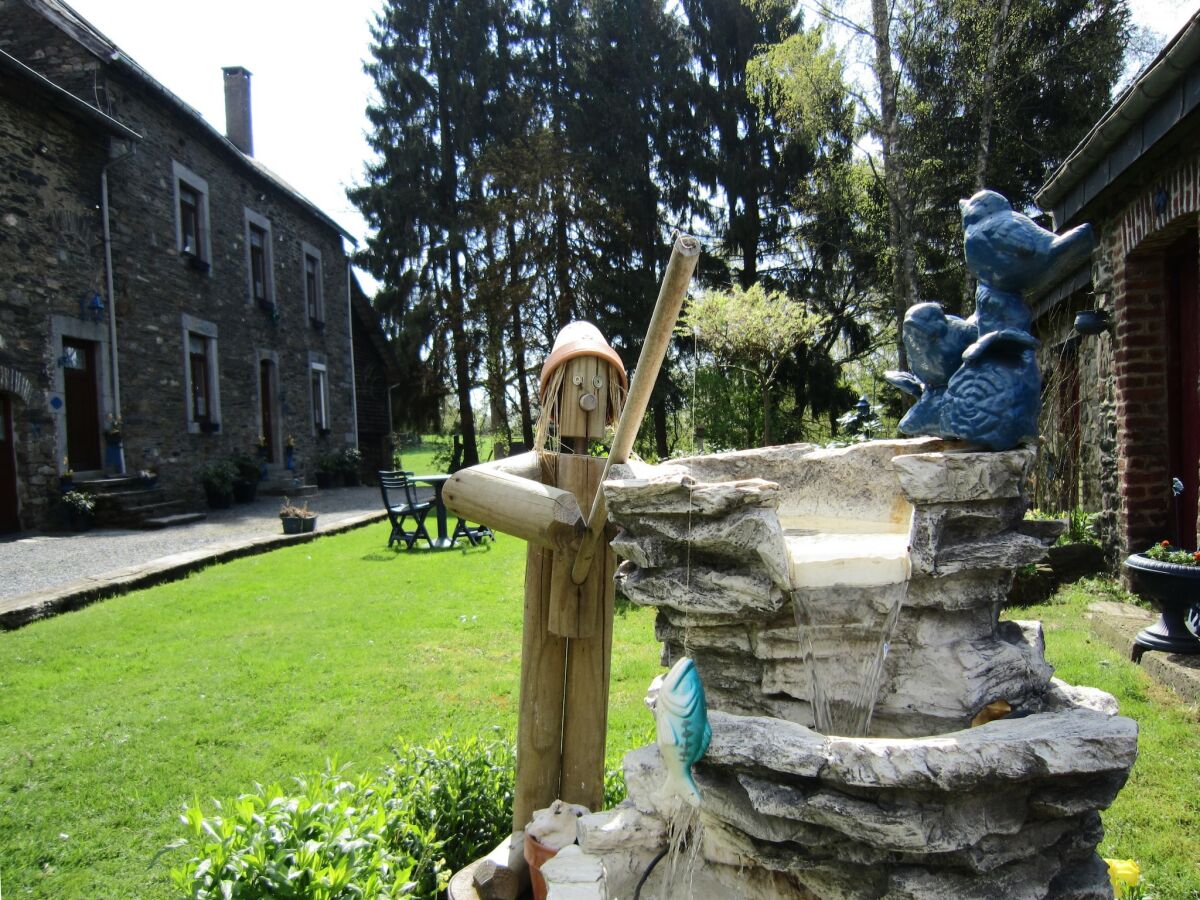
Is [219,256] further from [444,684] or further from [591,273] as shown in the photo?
[444,684]

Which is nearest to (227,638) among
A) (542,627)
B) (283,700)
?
(283,700)

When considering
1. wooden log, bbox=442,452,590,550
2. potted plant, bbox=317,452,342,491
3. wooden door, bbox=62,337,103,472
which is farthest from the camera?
potted plant, bbox=317,452,342,491

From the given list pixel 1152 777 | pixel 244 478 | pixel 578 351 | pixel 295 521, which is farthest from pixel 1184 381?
pixel 244 478

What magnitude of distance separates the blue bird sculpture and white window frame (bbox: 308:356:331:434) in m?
18.5

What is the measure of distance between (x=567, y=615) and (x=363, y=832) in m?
0.95

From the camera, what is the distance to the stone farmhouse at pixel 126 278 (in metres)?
10.1

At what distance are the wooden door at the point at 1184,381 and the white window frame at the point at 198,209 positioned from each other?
1436 centimetres

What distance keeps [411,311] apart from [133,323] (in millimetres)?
9617

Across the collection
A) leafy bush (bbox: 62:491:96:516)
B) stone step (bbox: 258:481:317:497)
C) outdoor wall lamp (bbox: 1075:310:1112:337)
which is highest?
outdoor wall lamp (bbox: 1075:310:1112:337)

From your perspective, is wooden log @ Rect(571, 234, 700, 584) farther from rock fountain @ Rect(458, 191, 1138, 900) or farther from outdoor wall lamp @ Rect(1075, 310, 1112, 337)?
outdoor wall lamp @ Rect(1075, 310, 1112, 337)

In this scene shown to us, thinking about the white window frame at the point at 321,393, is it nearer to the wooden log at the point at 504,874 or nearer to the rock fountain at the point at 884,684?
the wooden log at the point at 504,874

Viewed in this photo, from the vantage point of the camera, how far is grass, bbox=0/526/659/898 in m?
3.35

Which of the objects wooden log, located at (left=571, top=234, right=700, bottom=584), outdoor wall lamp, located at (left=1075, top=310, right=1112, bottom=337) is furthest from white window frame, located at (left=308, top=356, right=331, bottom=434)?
wooden log, located at (left=571, top=234, right=700, bottom=584)

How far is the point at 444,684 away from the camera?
516 centimetres
